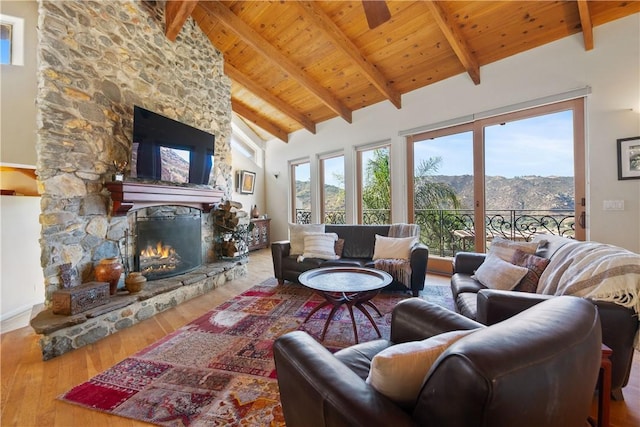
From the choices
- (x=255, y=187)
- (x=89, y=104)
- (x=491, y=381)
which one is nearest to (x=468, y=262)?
(x=491, y=381)

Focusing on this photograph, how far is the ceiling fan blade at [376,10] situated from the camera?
199cm

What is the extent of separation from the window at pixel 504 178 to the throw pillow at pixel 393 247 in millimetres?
1283

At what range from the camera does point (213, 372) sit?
1.84m

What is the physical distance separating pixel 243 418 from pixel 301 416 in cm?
71

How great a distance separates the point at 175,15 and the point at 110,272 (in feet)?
10.7

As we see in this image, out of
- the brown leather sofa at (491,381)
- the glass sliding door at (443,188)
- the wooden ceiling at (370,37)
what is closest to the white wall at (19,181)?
the wooden ceiling at (370,37)

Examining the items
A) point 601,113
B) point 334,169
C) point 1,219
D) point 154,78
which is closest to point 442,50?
point 601,113

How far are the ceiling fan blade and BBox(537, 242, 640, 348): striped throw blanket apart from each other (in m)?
2.17

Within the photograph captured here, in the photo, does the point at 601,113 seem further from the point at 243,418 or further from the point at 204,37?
the point at 204,37

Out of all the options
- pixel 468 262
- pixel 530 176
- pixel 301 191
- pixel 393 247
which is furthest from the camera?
pixel 301 191

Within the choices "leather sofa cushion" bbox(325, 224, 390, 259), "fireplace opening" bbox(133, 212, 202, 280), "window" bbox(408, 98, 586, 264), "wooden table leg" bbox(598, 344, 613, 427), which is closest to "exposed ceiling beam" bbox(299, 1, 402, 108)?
"window" bbox(408, 98, 586, 264)

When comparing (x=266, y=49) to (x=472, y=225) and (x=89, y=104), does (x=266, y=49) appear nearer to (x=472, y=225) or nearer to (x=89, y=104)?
(x=89, y=104)

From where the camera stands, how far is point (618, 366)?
146cm

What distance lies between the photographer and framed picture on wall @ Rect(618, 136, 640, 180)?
2768mm
